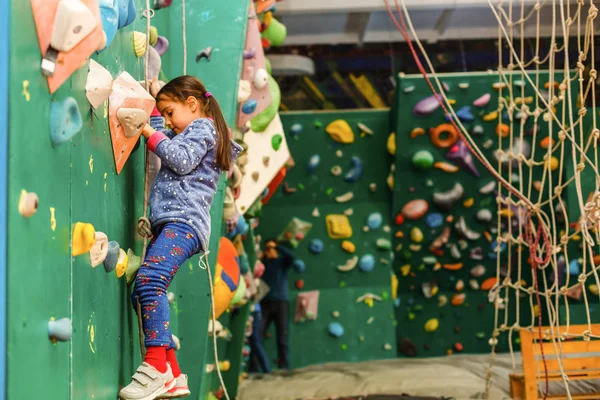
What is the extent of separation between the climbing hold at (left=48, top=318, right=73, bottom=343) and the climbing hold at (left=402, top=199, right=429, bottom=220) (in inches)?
173

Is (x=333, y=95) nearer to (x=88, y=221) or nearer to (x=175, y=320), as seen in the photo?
(x=175, y=320)

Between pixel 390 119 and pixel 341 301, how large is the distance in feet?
4.61

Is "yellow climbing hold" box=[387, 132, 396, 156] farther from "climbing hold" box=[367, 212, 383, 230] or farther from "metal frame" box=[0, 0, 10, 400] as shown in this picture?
"metal frame" box=[0, 0, 10, 400]

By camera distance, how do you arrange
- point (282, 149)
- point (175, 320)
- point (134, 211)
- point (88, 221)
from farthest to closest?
point (282, 149)
point (175, 320)
point (134, 211)
point (88, 221)

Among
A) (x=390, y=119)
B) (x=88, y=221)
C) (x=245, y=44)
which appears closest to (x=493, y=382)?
(x=390, y=119)

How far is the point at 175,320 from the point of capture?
8.59ft

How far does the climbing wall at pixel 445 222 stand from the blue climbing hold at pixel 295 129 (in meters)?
0.72

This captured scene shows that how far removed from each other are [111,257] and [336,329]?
159 inches

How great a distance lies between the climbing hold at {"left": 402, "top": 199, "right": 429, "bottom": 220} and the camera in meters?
5.61

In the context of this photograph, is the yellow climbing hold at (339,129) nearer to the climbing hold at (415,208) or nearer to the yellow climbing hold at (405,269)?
the climbing hold at (415,208)

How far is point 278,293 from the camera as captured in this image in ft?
18.2

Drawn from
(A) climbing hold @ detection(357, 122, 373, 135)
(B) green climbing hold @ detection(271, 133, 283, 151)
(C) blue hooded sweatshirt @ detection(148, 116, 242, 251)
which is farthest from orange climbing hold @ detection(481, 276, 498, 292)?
(C) blue hooded sweatshirt @ detection(148, 116, 242, 251)

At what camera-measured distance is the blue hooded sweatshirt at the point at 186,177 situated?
1.95 meters

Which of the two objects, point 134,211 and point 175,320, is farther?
point 175,320
